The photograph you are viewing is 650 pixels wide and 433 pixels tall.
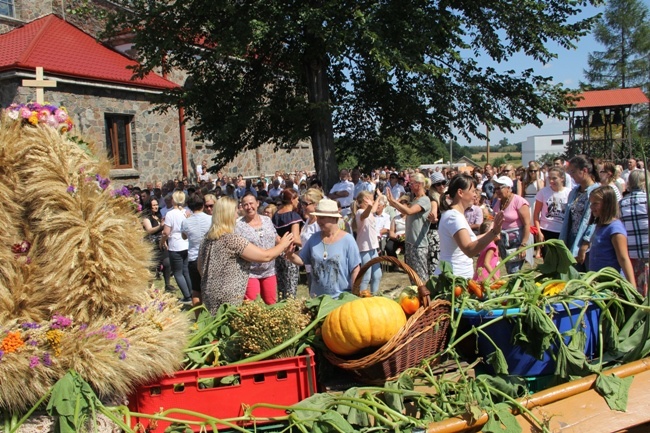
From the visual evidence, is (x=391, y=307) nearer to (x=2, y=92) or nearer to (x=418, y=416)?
(x=418, y=416)

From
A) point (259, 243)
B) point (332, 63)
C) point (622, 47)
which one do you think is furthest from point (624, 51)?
point (259, 243)

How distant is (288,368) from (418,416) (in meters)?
0.64

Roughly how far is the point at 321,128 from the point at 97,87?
824cm

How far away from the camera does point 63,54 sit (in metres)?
18.2

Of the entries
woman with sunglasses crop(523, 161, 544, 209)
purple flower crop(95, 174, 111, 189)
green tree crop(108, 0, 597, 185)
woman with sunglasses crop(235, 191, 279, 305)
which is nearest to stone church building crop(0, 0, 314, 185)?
green tree crop(108, 0, 597, 185)

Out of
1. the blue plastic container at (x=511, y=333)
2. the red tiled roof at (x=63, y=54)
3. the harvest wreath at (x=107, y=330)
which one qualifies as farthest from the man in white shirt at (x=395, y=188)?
the harvest wreath at (x=107, y=330)

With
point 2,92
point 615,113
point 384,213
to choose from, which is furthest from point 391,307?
point 615,113

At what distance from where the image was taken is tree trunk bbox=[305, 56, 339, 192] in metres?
14.1

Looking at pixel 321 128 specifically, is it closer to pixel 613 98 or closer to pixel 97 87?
pixel 97 87

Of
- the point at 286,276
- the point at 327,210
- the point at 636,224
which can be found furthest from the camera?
the point at 286,276

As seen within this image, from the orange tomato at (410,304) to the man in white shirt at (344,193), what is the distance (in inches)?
331

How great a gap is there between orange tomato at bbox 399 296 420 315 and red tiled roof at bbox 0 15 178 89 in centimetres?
1608

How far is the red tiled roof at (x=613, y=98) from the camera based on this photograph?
28617 mm

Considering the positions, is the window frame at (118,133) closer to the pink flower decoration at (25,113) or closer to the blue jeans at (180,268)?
the blue jeans at (180,268)
